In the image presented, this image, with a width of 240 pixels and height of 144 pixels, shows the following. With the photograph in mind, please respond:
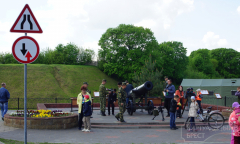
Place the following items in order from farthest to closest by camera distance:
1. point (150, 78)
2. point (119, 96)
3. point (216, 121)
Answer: point (150, 78) < point (119, 96) < point (216, 121)

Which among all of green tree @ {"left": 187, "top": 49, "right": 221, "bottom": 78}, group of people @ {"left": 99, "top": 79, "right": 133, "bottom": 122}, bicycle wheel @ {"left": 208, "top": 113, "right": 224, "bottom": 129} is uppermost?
green tree @ {"left": 187, "top": 49, "right": 221, "bottom": 78}

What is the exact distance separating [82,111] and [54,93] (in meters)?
26.9

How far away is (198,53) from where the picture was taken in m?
73.1

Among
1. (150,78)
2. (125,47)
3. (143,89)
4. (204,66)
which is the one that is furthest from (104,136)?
(204,66)

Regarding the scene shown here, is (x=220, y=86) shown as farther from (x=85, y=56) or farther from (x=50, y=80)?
(x=85, y=56)

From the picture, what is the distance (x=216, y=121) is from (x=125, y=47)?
119 feet

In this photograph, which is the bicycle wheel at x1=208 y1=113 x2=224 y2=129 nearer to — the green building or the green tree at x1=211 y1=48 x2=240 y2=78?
the green building

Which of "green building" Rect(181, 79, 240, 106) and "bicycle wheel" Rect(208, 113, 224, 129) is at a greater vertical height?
"green building" Rect(181, 79, 240, 106)

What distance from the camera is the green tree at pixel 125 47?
44531 millimetres

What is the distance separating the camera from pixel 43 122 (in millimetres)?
9883

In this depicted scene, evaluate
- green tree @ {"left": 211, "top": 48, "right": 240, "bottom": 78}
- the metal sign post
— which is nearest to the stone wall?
the metal sign post

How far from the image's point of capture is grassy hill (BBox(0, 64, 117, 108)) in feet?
117

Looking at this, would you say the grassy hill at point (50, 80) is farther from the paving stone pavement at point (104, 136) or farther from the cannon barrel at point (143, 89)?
the paving stone pavement at point (104, 136)

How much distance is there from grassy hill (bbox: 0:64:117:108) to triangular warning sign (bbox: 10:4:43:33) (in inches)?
1094
